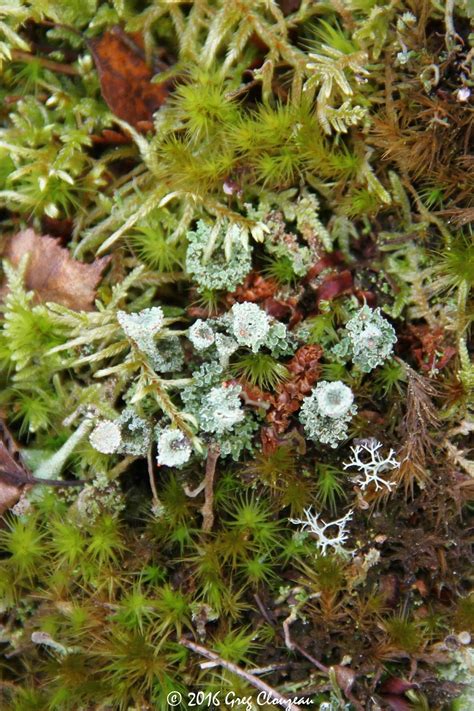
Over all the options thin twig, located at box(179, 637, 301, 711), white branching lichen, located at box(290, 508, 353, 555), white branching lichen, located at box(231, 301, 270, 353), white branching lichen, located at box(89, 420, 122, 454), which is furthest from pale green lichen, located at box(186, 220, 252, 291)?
thin twig, located at box(179, 637, 301, 711)

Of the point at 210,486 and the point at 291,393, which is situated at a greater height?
the point at 291,393

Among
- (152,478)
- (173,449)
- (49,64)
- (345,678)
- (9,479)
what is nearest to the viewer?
(345,678)

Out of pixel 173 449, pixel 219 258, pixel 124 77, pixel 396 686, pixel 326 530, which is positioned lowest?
pixel 396 686

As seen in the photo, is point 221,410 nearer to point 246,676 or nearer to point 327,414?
point 327,414

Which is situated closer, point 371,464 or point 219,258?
point 371,464

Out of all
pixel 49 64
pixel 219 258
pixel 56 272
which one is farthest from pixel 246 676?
pixel 49 64

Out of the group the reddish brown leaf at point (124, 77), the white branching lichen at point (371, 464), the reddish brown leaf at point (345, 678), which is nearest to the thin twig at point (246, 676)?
the reddish brown leaf at point (345, 678)
